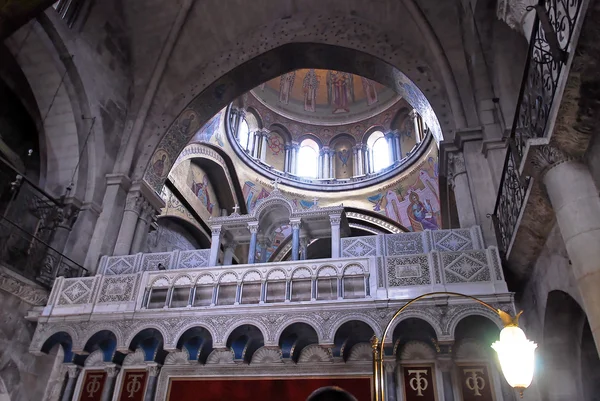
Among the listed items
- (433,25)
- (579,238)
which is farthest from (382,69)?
(579,238)

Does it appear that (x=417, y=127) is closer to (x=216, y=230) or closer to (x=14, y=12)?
(x=216, y=230)

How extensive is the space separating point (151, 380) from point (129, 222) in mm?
4323

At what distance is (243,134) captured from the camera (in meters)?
21.5

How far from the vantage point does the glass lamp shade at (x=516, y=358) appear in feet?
11.6

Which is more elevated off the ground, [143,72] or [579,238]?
[143,72]

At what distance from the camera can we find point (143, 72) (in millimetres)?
13961

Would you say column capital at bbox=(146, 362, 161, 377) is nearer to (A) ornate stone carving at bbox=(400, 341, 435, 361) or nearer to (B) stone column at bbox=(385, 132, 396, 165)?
(A) ornate stone carving at bbox=(400, 341, 435, 361)

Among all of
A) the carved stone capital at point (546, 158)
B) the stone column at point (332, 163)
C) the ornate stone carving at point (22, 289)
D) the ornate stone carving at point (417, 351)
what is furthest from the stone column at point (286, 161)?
the carved stone capital at point (546, 158)

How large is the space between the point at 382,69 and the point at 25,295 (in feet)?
34.9

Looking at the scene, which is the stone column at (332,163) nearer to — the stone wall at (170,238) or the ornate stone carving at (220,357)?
the stone wall at (170,238)

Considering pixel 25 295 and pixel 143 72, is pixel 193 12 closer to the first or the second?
pixel 143 72

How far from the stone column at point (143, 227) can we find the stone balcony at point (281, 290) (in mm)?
1984

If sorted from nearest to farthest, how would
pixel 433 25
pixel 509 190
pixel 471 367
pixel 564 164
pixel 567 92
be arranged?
pixel 567 92, pixel 564 164, pixel 509 190, pixel 471 367, pixel 433 25

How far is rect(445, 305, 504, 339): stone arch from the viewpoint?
7.61m
